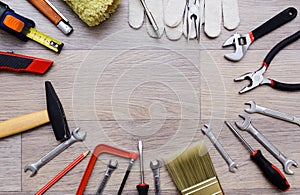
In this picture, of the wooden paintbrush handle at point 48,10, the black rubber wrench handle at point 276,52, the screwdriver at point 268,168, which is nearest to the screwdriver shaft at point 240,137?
the screwdriver at point 268,168

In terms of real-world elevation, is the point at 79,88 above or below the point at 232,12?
below

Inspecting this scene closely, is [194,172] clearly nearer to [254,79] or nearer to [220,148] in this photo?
[220,148]

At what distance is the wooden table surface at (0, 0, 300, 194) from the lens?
1.09 m

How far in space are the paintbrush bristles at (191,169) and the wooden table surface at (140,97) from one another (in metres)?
0.02

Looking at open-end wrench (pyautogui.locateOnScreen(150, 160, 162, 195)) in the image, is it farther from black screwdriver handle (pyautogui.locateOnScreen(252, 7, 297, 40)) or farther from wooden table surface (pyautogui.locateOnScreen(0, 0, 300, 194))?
black screwdriver handle (pyautogui.locateOnScreen(252, 7, 297, 40))

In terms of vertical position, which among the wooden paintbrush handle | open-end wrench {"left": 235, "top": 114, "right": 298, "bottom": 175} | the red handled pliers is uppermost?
the wooden paintbrush handle

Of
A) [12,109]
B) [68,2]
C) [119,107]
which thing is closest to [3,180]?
[12,109]

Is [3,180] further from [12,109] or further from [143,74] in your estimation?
[143,74]

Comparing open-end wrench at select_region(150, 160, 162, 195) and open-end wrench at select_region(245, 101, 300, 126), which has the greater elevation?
open-end wrench at select_region(245, 101, 300, 126)

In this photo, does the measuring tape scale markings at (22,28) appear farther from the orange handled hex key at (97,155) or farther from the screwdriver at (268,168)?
the screwdriver at (268,168)

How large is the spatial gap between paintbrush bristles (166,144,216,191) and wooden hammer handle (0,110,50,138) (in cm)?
28

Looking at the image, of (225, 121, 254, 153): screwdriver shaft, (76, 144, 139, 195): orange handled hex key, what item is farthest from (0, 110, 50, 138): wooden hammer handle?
(225, 121, 254, 153): screwdriver shaft

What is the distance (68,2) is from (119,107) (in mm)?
243

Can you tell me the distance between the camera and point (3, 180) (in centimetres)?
108
